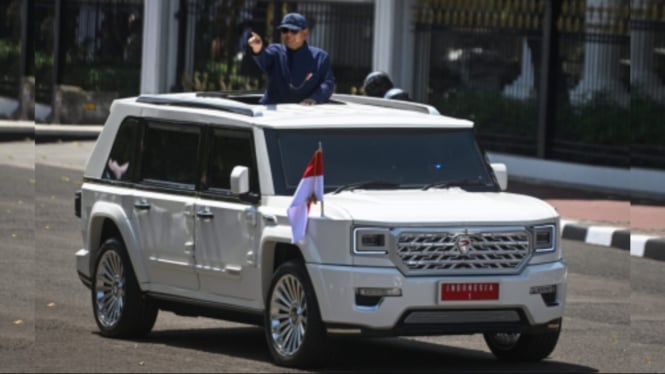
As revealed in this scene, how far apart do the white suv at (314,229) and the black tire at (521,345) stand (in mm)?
10

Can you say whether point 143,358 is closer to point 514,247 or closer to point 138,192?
point 138,192

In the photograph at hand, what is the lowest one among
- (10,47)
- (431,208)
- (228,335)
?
(228,335)

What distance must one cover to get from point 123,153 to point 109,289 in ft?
3.02

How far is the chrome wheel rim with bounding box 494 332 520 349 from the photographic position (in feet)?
37.7

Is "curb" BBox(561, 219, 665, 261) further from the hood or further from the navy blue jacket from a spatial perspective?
the hood

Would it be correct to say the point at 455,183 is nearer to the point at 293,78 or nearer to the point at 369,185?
the point at 369,185

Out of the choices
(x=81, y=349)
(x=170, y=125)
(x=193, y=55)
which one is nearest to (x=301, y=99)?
(x=170, y=125)

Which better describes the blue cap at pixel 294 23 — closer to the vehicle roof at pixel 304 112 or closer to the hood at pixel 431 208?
the vehicle roof at pixel 304 112

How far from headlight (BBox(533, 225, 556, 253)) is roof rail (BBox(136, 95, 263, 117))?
75.7 inches

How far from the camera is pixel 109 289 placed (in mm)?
12633

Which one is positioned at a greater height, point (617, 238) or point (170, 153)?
point (170, 153)

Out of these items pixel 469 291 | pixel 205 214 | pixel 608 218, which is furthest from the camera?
pixel 608 218

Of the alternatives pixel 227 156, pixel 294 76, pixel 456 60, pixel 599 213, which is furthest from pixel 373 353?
pixel 456 60

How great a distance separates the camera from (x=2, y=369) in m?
11.1
